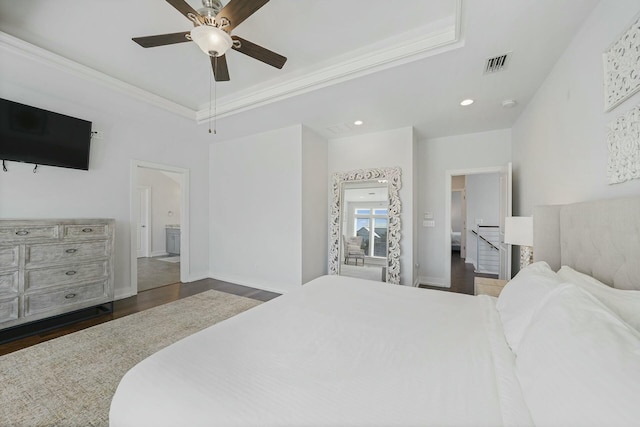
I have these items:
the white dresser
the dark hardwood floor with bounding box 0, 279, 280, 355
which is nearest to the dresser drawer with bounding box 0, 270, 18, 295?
the white dresser

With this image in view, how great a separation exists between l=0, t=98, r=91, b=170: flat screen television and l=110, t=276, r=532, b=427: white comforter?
336 centimetres

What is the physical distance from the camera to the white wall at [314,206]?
3.85 m

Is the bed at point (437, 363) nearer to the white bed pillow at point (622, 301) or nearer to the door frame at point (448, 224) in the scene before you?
the white bed pillow at point (622, 301)

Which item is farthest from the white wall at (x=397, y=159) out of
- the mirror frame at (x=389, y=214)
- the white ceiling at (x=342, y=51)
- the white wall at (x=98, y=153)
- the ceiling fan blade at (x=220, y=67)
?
the white wall at (x=98, y=153)

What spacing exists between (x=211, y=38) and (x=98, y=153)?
2911mm

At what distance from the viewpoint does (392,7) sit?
1921 millimetres

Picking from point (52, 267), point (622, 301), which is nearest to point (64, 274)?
point (52, 267)

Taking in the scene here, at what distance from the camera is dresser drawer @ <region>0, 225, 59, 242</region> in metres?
2.38

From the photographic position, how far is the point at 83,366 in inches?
75.5

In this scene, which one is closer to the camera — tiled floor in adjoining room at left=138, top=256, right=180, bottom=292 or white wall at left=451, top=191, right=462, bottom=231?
tiled floor in adjoining room at left=138, top=256, right=180, bottom=292

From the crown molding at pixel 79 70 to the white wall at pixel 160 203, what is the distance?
4039mm

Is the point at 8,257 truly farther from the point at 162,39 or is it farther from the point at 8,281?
the point at 162,39

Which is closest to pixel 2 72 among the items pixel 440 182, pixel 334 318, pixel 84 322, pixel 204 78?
pixel 204 78

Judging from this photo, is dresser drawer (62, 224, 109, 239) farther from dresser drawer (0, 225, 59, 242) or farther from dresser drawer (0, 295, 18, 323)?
dresser drawer (0, 295, 18, 323)
